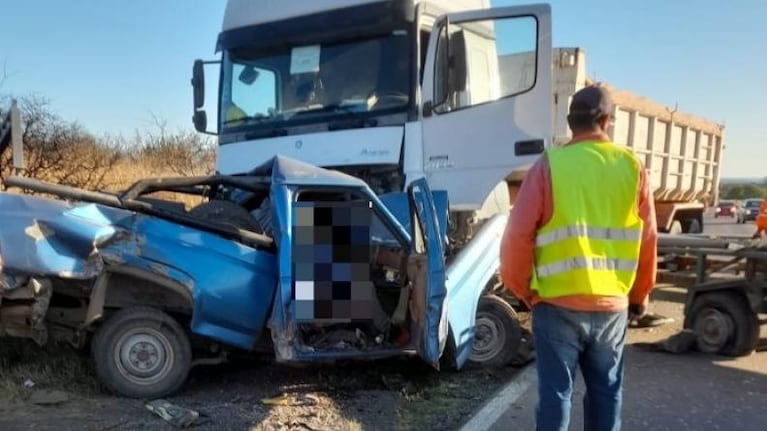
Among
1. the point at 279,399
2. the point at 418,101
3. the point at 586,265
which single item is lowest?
the point at 279,399

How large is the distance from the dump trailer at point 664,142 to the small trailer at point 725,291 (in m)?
1.56

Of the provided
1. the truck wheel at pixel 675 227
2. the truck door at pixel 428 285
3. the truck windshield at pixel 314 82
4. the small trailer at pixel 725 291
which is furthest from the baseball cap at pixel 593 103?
the truck wheel at pixel 675 227

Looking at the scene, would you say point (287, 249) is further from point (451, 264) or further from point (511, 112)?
point (511, 112)

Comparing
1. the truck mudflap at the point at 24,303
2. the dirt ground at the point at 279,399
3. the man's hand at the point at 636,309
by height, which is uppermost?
the man's hand at the point at 636,309

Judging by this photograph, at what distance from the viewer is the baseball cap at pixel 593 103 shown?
2.73 meters

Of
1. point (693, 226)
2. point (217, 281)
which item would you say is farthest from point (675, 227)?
point (217, 281)

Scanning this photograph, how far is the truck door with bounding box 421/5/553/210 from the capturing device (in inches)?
217

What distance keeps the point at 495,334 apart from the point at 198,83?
409 centimetres

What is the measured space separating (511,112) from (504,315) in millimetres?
1748

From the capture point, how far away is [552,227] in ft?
8.78

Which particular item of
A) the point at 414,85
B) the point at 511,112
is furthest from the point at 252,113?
the point at 511,112

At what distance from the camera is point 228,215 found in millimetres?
5012

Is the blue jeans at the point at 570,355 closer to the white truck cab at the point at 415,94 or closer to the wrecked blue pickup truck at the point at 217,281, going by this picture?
the wrecked blue pickup truck at the point at 217,281

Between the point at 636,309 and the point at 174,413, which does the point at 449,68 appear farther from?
the point at 174,413
